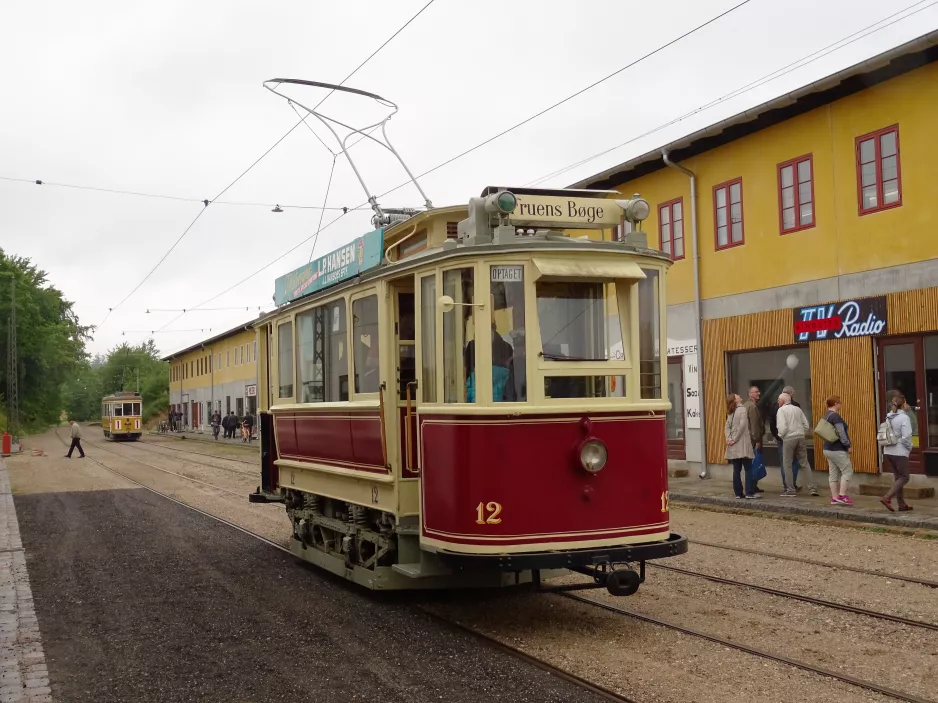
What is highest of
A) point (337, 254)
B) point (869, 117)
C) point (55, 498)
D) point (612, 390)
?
point (869, 117)

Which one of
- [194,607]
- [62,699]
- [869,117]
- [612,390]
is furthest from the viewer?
[869,117]

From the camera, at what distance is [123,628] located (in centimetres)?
757

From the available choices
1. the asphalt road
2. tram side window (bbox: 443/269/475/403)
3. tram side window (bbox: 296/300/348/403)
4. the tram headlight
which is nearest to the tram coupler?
the asphalt road

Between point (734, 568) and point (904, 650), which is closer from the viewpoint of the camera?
point (904, 650)

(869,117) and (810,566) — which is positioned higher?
(869,117)

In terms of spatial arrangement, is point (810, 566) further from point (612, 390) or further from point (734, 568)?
point (612, 390)

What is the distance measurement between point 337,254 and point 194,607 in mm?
3275

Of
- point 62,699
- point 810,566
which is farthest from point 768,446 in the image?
point 62,699

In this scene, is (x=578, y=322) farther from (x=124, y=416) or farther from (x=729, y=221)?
(x=124, y=416)

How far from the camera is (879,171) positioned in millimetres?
A: 16016

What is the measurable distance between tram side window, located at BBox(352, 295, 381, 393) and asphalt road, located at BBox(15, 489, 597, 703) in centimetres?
185

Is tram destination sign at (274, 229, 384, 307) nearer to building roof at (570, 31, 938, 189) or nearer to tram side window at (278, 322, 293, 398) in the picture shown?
tram side window at (278, 322, 293, 398)

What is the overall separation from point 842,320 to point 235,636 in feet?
41.2

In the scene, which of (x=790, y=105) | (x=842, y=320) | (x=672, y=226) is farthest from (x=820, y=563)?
(x=672, y=226)
